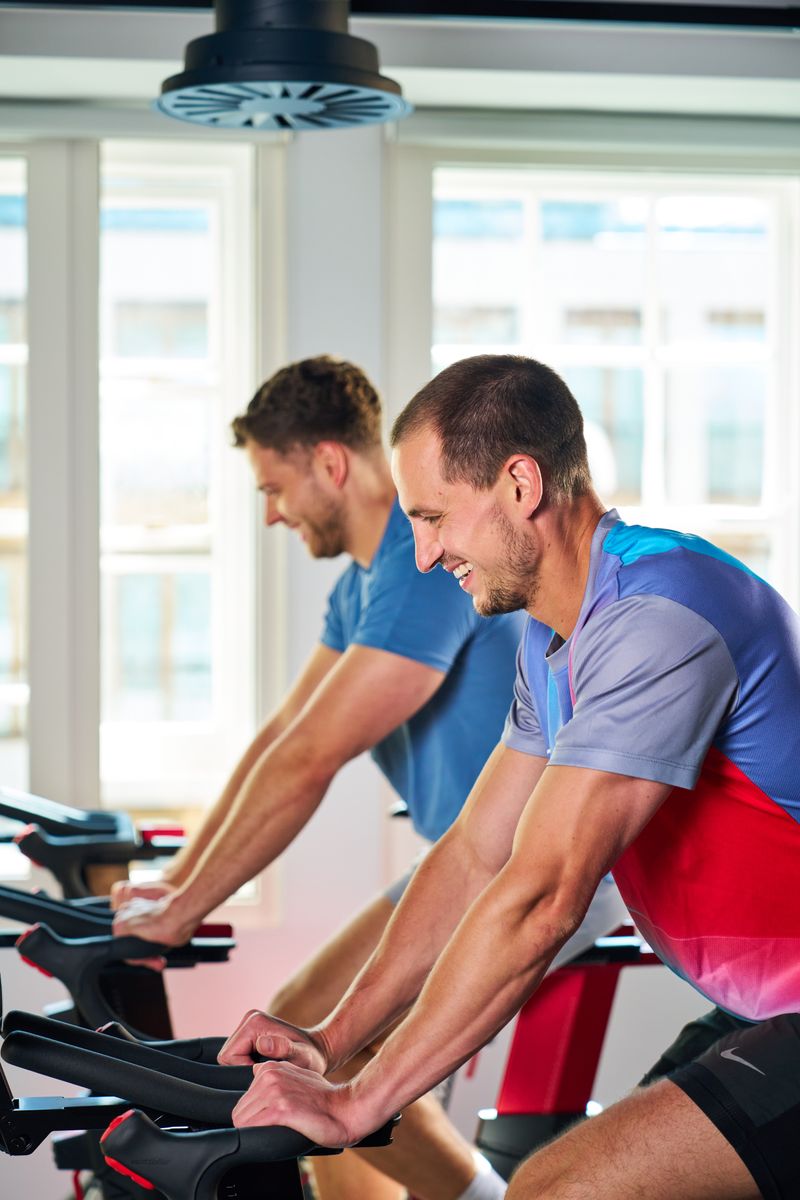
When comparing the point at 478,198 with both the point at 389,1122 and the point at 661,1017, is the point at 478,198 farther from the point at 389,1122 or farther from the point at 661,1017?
the point at 389,1122

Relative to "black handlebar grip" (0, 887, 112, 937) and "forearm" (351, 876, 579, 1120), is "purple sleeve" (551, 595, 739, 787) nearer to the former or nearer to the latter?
"forearm" (351, 876, 579, 1120)

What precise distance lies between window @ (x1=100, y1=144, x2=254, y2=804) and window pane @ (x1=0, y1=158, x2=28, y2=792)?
0.65ft

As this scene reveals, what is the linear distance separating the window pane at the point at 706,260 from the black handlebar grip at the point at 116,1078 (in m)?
2.71

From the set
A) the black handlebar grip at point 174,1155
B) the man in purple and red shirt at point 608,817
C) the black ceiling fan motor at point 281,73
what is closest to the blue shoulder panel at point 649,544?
the man in purple and red shirt at point 608,817

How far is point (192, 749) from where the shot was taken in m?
3.65

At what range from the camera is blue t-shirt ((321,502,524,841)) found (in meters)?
2.19

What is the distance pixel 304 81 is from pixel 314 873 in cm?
192

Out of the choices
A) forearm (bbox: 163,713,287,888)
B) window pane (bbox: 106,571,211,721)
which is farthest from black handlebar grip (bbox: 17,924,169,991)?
window pane (bbox: 106,571,211,721)

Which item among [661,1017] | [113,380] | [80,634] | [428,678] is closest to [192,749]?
[80,634]

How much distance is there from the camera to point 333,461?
2.47 m

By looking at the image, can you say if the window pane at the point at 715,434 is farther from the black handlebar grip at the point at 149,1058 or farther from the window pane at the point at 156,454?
the black handlebar grip at the point at 149,1058

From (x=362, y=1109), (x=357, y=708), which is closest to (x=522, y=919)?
(x=362, y=1109)

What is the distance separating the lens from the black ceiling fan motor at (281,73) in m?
2.03

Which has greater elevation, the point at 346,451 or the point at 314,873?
the point at 346,451
